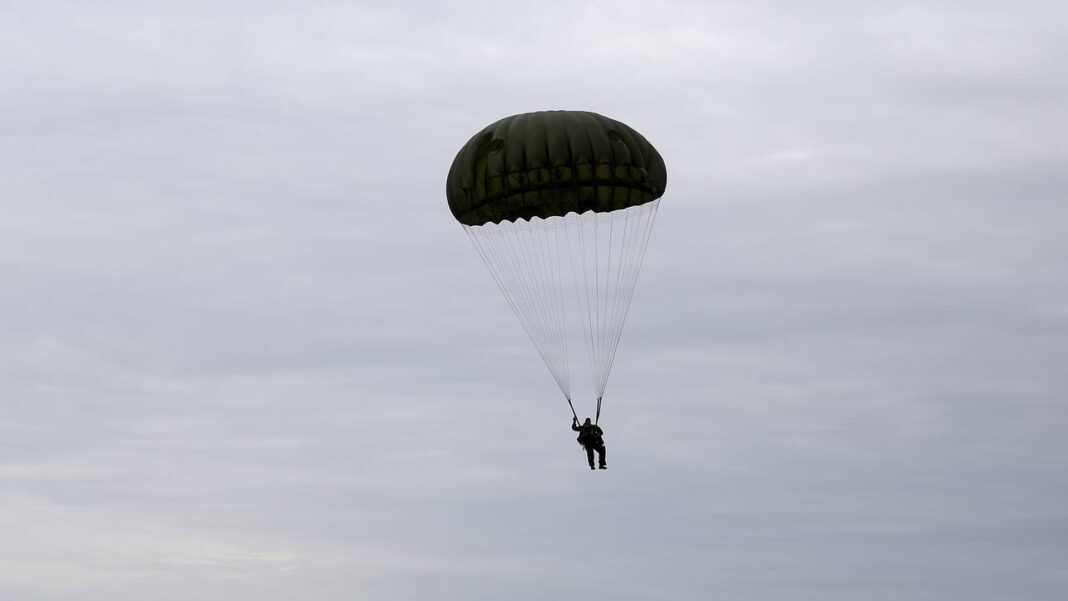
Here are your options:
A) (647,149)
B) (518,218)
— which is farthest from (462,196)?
(647,149)

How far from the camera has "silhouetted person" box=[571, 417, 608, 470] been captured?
46594 mm

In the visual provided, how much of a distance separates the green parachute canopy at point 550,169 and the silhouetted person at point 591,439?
6.63 m

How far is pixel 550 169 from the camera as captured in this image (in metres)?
46.8

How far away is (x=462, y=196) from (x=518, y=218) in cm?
185

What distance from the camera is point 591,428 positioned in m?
46.8

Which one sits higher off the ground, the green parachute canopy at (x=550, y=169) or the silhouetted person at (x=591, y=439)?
the green parachute canopy at (x=550, y=169)

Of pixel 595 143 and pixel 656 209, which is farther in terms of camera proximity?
pixel 656 209

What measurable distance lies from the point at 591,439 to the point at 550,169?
315 inches

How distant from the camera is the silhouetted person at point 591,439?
46594mm

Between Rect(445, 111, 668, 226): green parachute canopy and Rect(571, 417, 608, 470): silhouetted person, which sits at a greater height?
Rect(445, 111, 668, 226): green parachute canopy

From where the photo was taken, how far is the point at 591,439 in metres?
46.6

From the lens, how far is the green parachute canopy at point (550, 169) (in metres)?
46.9

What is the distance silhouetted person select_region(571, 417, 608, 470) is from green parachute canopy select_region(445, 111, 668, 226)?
6625 mm

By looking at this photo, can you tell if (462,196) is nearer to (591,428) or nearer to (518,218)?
(518,218)
